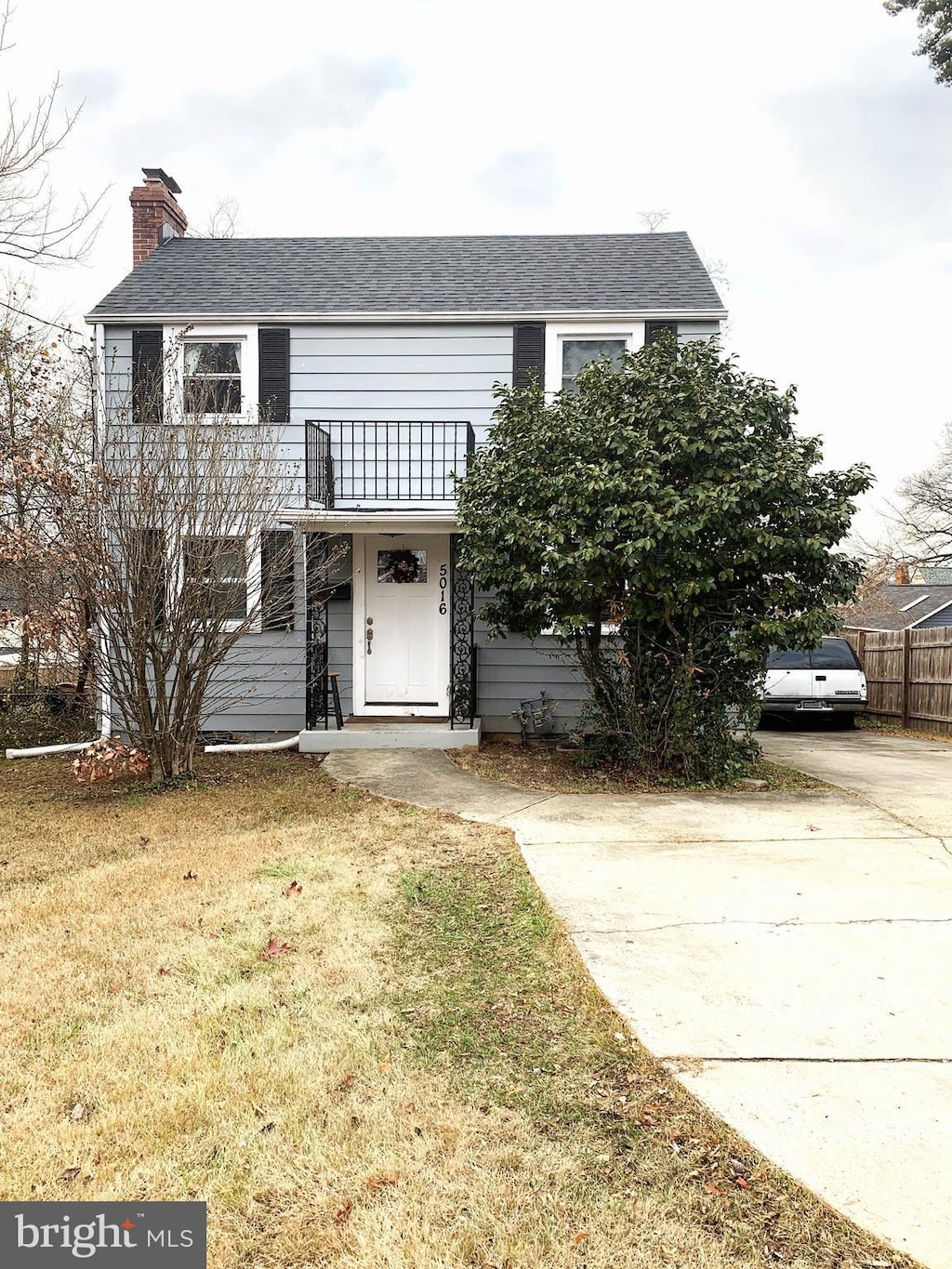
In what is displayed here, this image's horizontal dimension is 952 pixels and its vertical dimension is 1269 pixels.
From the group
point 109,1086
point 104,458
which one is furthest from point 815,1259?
point 104,458

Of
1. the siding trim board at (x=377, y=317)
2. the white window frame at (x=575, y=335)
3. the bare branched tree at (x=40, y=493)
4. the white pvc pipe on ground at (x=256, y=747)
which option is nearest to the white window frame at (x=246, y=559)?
the bare branched tree at (x=40, y=493)

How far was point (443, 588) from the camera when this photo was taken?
11.1 m

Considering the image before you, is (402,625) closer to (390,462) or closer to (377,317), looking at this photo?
(390,462)

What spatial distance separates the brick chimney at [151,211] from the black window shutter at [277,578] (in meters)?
5.77

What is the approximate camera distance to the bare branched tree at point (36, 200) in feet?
30.0

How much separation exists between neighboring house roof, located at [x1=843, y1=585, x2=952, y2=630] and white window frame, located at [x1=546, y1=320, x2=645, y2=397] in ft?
46.7

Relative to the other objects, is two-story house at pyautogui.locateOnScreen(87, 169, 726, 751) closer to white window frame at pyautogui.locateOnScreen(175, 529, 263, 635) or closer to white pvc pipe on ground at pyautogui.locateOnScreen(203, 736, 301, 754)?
white pvc pipe on ground at pyautogui.locateOnScreen(203, 736, 301, 754)

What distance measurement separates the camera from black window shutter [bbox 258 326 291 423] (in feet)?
36.3

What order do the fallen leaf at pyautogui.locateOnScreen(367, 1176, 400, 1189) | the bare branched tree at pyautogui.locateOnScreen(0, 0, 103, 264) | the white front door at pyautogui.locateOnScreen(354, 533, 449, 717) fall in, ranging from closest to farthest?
the fallen leaf at pyautogui.locateOnScreen(367, 1176, 400, 1189) < the bare branched tree at pyautogui.locateOnScreen(0, 0, 103, 264) < the white front door at pyautogui.locateOnScreen(354, 533, 449, 717)

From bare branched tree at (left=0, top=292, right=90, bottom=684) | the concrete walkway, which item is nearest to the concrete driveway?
the concrete walkway

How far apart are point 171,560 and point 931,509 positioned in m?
20.4

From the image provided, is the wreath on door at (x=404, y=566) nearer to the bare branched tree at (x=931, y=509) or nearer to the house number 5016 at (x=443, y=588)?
the house number 5016 at (x=443, y=588)

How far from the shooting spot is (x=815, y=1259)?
2.04 meters

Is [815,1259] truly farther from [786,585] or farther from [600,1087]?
[786,585]
